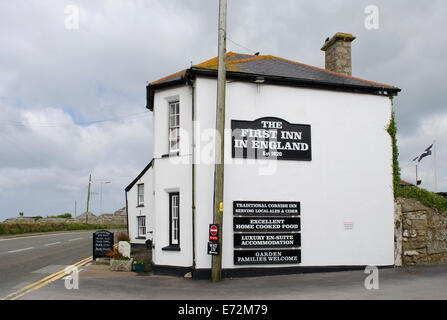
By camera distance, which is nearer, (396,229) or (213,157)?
(213,157)

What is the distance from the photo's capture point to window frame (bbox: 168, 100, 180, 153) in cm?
1366

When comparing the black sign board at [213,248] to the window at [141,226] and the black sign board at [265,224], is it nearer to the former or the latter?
the black sign board at [265,224]

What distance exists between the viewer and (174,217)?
13406 millimetres

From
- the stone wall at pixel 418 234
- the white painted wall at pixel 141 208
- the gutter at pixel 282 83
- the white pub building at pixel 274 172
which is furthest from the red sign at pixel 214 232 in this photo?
the white painted wall at pixel 141 208

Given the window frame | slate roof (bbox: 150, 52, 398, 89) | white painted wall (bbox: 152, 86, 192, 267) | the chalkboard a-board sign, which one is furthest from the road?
slate roof (bbox: 150, 52, 398, 89)

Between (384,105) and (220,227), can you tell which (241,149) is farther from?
(384,105)

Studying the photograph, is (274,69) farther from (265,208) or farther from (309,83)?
(265,208)

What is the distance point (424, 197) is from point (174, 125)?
994 centimetres

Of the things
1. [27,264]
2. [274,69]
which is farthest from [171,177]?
[27,264]

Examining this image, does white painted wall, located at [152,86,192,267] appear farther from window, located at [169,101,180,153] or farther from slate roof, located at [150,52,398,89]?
slate roof, located at [150,52,398,89]

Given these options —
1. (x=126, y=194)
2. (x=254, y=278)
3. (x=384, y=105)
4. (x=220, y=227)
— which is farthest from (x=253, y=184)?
(x=126, y=194)

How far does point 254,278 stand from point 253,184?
301 cm

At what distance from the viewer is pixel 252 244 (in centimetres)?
1261

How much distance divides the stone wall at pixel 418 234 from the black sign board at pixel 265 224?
13.8ft
